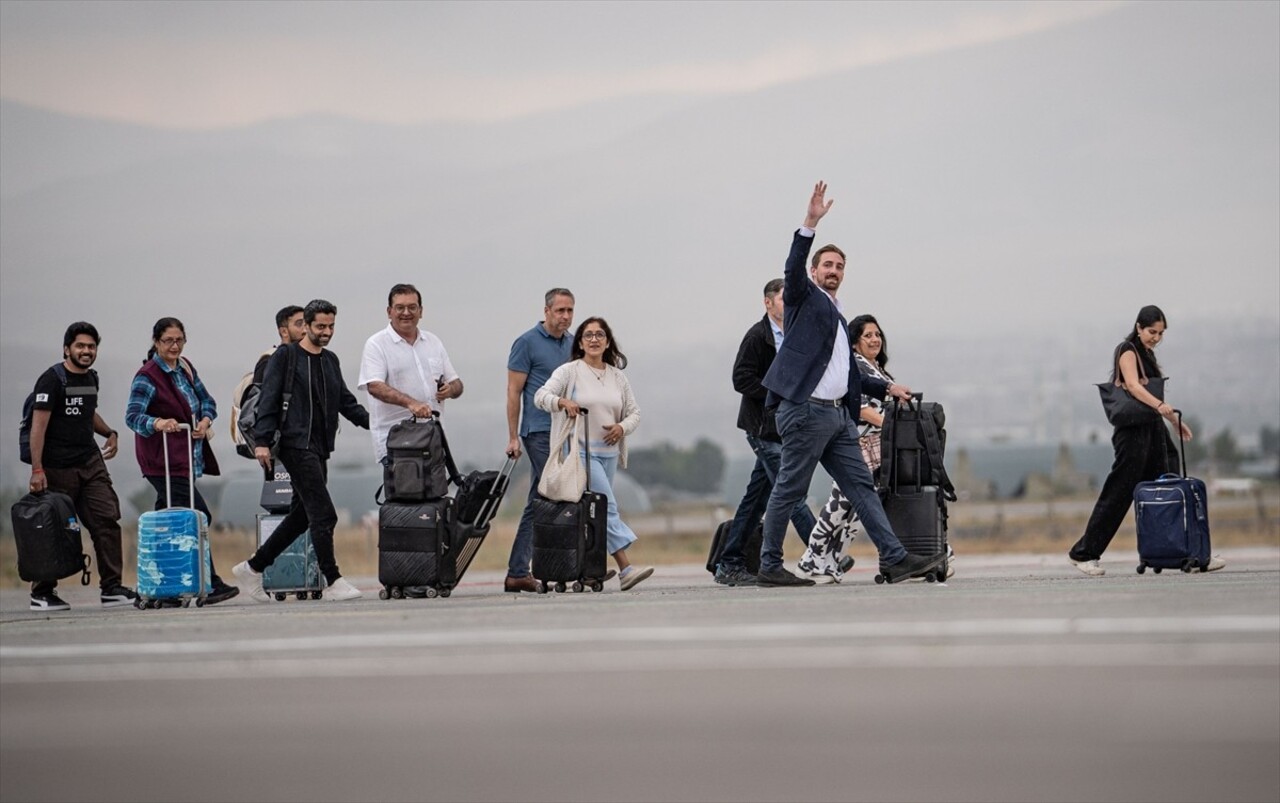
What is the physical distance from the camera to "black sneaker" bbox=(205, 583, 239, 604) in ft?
35.1

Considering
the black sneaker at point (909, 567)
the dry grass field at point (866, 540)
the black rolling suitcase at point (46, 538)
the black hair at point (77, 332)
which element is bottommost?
the dry grass field at point (866, 540)

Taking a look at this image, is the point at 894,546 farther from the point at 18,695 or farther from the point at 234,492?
the point at 234,492

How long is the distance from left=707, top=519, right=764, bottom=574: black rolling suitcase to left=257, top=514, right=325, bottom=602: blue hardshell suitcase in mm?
2476

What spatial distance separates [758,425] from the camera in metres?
10.6

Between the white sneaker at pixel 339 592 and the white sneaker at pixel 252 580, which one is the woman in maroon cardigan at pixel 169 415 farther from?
the white sneaker at pixel 339 592

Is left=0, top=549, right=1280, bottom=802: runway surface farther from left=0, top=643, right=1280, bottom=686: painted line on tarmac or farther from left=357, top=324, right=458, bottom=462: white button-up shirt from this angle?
left=357, top=324, right=458, bottom=462: white button-up shirt

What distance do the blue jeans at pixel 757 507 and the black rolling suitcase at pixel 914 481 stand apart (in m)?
0.56

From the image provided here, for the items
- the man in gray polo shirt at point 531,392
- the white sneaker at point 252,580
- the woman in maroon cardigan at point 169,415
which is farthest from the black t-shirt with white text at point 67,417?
the man in gray polo shirt at point 531,392

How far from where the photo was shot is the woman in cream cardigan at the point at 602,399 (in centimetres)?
1052

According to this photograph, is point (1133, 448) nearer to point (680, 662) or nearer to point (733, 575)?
point (733, 575)

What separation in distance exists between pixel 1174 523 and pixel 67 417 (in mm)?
6800

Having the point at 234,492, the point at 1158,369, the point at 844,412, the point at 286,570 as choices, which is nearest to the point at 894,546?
the point at 844,412

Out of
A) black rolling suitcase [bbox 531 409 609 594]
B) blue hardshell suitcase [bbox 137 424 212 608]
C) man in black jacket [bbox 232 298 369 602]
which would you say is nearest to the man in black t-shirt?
blue hardshell suitcase [bbox 137 424 212 608]

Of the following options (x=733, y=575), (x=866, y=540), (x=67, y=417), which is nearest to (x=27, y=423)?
(x=67, y=417)
